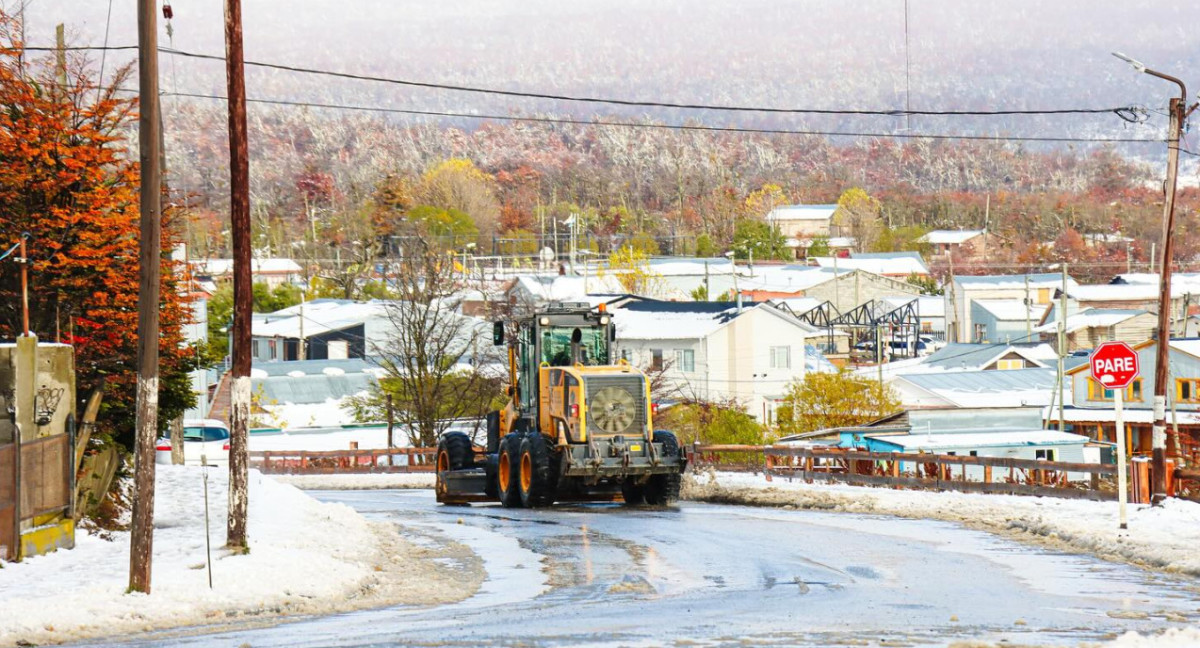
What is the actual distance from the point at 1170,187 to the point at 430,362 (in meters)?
42.6

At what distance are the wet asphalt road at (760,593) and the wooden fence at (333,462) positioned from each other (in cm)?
2495

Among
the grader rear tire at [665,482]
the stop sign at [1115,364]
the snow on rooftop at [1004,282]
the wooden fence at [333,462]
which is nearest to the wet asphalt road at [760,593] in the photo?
the stop sign at [1115,364]

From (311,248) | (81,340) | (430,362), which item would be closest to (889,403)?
(430,362)

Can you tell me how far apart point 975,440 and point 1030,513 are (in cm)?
2376

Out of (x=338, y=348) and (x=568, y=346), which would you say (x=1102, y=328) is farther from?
(x=568, y=346)

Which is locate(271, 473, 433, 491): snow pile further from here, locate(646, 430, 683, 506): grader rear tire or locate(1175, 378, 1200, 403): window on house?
locate(1175, 378, 1200, 403): window on house

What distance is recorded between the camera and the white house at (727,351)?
257 feet

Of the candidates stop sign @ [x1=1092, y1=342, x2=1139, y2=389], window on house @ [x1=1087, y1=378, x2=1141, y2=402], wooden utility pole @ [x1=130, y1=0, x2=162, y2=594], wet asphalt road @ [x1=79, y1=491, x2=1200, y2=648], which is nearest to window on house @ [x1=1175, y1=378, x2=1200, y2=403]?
window on house @ [x1=1087, y1=378, x2=1141, y2=402]

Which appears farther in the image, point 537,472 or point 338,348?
point 338,348

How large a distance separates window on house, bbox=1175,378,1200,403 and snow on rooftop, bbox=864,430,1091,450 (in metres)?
26.0

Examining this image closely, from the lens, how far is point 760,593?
16844 millimetres

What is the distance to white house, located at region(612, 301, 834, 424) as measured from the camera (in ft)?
257

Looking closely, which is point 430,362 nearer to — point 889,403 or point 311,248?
point 889,403

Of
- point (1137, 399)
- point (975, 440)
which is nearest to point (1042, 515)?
point (975, 440)
